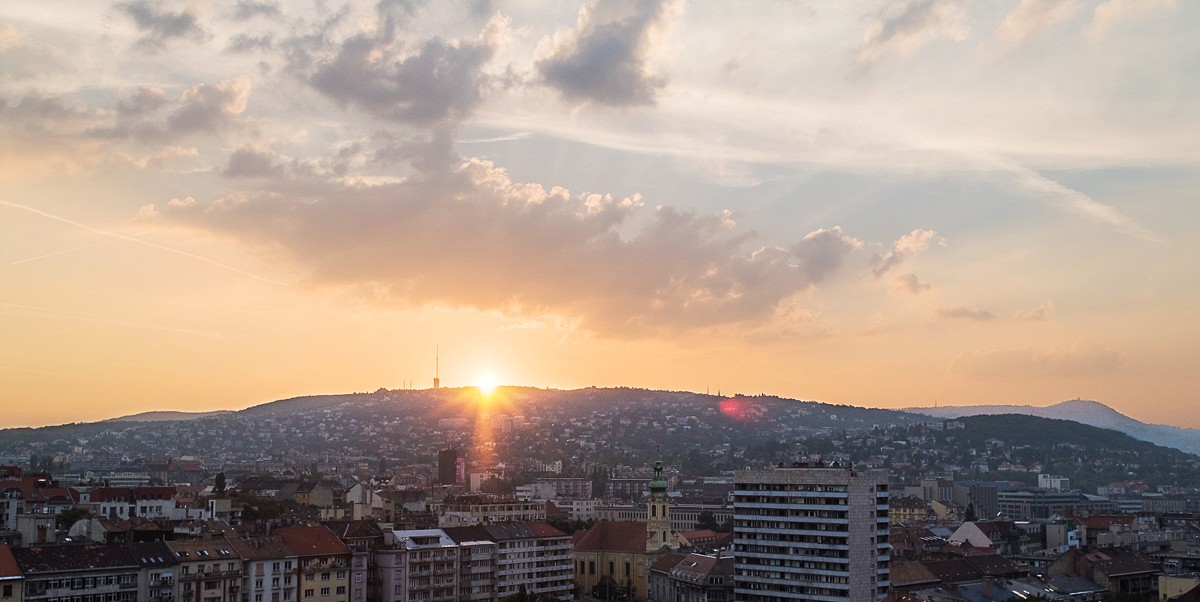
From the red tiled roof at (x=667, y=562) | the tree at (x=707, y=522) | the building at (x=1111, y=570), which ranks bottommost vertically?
the tree at (x=707, y=522)

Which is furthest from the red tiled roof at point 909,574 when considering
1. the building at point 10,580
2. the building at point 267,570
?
the building at point 10,580

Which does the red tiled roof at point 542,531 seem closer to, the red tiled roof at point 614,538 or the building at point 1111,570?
the red tiled roof at point 614,538

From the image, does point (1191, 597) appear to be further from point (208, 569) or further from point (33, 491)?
point (33, 491)

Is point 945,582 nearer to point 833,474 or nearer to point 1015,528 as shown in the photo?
point 833,474

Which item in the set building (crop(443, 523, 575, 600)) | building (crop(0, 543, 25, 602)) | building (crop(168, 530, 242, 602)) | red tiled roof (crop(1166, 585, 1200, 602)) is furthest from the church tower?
building (crop(0, 543, 25, 602))

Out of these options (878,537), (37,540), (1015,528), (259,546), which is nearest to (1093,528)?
(1015,528)

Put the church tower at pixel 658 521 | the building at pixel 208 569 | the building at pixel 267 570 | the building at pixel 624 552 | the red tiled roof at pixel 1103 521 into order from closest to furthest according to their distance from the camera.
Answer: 1. the building at pixel 208 569
2. the building at pixel 267 570
3. the building at pixel 624 552
4. the church tower at pixel 658 521
5. the red tiled roof at pixel 1103 521

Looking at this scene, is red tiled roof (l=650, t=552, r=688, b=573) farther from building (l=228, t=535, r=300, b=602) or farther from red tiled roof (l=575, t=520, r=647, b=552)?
building (l=228, t=535, r=300, b=602)
